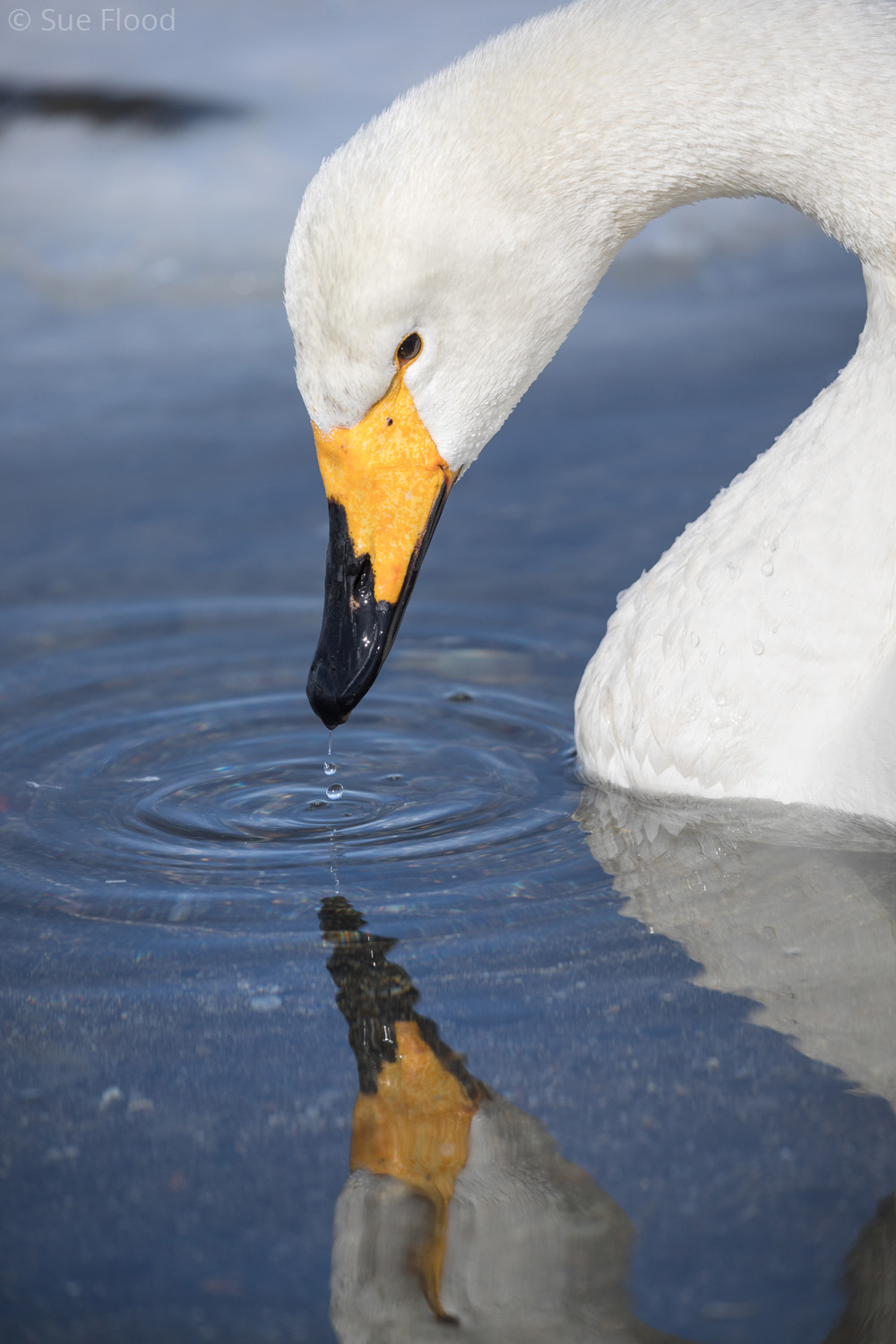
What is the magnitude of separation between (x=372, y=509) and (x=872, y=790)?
107cm

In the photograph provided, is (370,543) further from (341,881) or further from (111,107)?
(111,107)

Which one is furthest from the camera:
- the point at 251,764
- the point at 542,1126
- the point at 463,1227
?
the point at 251,764

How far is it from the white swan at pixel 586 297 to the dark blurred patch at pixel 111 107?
5012mm

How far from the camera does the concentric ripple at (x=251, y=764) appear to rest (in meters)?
2.96

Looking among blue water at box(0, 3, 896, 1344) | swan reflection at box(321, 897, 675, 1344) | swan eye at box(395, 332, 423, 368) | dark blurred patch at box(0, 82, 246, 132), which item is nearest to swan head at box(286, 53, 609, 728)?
swan eye at box(395, 332, 423, 368)

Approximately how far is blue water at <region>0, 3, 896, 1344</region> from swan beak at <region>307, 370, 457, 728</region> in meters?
0.31

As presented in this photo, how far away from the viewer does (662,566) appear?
11.1ft

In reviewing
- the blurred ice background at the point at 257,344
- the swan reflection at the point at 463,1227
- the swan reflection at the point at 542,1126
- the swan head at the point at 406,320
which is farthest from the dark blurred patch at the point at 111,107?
the swan reflection at the point at 463,1227

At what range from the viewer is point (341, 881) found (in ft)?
9.54

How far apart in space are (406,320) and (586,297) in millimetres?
550

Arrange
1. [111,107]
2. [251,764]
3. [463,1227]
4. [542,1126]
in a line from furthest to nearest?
[111,107], [251,764], [542,1126], [463,1227]

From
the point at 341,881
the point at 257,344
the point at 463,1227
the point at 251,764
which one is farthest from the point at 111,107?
the point at 463,1227

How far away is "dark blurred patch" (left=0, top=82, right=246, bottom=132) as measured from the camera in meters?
7.58

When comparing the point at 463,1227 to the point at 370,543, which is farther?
the point at 370,543
